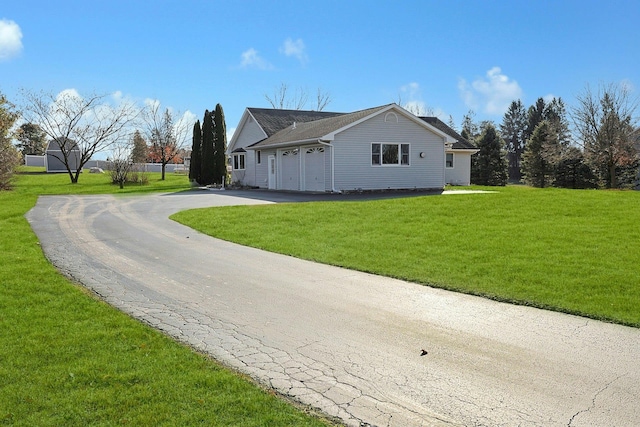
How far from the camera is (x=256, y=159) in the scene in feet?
103

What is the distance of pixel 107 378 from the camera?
384 centimetres

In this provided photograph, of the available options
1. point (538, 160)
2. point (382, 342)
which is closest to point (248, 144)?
point (538, 160)

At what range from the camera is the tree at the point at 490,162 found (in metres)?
44.8

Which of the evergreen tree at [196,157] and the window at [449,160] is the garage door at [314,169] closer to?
the window at [449,160]

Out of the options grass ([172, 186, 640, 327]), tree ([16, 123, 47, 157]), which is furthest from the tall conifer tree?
tree ([16, 123, 47, 157])

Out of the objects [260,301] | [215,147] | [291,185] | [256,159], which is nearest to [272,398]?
[260,301]

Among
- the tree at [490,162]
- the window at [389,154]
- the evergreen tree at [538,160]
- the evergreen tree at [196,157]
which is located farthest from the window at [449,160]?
the evergreen tree at [196,157]

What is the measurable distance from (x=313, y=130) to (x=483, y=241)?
16.9m

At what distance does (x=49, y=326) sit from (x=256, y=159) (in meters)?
26.8

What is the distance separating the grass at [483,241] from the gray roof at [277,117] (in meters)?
16.3

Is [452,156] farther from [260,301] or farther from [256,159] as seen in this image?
[260,301]

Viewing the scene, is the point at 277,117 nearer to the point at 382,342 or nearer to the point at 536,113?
the point at 382,342

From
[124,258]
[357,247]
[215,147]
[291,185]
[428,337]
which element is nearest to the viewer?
[428,337]

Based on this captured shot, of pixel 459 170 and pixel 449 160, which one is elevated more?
pixel 449 160
